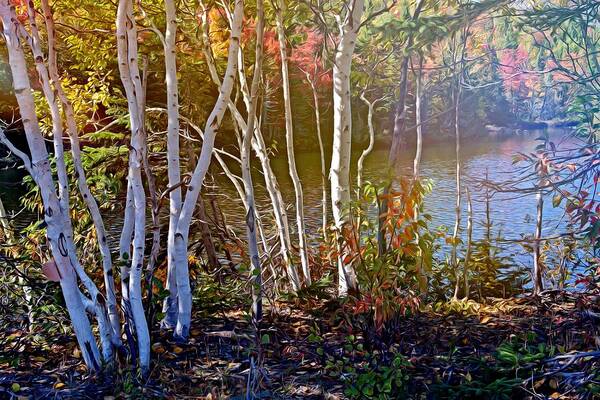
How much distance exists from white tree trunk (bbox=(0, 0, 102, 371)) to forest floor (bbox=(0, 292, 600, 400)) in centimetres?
22

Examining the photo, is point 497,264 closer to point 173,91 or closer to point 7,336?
point 173,91

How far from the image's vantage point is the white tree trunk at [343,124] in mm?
3516

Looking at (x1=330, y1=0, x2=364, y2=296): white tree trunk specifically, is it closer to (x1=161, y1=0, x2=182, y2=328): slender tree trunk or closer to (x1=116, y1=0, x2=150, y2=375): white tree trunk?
(x1=161, y1=0, x2=182, y2=328): slender tree trunk

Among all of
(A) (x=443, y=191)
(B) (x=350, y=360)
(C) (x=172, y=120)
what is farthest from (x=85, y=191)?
(A) (x=443, y=191)

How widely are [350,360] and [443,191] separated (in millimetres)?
6629

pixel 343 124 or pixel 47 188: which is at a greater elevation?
pixel 343 124

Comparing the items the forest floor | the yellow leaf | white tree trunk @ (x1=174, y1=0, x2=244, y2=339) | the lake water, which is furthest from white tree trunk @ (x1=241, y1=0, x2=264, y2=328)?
the lake water

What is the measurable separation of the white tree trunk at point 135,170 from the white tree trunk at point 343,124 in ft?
4.04

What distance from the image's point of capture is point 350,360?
294cm

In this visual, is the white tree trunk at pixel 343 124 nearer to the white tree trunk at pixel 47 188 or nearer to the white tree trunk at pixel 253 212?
the white tree trunk at pixel 253 212

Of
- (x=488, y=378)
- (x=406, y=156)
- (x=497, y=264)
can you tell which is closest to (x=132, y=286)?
(x=488, y=378)

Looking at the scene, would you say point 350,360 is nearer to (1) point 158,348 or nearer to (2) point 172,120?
(1) point 158,348

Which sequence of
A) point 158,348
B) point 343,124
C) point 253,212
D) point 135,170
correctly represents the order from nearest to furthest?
point 135,170 < point 158,348 < point 253,212 < point 343,124

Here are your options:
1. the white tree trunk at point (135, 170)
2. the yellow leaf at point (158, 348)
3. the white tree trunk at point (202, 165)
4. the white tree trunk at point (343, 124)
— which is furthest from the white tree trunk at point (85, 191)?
the white tree trunk at point (343, 124)
